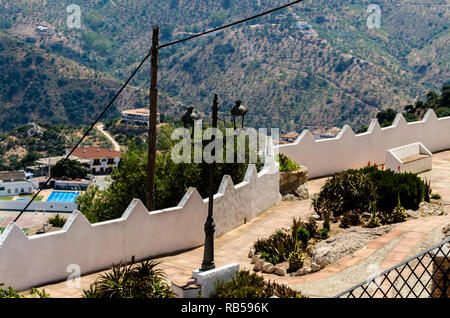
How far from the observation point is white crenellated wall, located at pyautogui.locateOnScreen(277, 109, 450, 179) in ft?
72.6

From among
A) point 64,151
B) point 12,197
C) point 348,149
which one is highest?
point 348,149

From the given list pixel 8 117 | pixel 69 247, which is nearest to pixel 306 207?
pixel 69 247

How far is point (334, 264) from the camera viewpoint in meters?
12.1

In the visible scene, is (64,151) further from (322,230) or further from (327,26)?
(322,230)

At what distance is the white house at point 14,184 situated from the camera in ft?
479

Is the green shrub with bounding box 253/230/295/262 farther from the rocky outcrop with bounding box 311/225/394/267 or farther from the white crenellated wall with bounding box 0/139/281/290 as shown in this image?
the white crenellated wall with bounding box 0/139/281/290

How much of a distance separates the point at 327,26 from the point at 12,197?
105990 millimetres

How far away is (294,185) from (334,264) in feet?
Result: 29.2

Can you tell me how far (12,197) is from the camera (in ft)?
519

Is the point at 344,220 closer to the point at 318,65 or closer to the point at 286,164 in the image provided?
the point at 286,164

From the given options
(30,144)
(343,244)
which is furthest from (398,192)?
(30,144)

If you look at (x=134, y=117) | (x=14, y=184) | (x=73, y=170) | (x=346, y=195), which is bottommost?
(x=14, y=184)

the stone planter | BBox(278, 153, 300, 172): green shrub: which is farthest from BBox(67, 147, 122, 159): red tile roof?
the stone planter

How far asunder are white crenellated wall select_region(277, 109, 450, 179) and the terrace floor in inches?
196
